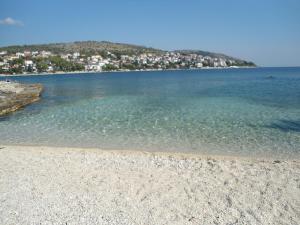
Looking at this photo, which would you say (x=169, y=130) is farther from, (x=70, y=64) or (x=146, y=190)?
(x=70, y=64)

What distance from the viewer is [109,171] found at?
10.0 m

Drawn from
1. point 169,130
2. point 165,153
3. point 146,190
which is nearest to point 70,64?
point 169,130

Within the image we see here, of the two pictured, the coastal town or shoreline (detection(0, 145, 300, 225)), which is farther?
the coastal town

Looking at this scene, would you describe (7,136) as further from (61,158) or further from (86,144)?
(61,158)

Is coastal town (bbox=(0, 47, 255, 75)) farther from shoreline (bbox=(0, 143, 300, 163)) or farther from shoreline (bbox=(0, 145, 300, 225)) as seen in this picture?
shoreline (bbox=(0, 145, 300, 225))

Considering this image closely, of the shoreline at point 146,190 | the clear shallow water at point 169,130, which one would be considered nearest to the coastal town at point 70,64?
the clear shallow water at point 169,130

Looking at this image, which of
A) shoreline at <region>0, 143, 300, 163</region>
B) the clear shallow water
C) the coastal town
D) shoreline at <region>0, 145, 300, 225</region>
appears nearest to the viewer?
shoreline at <region>0, 145, 300, 225</region>

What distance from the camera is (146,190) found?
8.39 m

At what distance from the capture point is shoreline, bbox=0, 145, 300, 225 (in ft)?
22.7

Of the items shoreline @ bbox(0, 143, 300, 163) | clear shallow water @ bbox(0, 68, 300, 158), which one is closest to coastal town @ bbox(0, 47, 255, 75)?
clear shallow water @ bbox(0, 68, 300, 158)

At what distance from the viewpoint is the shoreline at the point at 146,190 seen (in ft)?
22.7

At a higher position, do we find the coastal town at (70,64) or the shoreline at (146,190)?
the shoreline at (146,190)

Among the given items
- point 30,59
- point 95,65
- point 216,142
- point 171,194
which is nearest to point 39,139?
point 216,142

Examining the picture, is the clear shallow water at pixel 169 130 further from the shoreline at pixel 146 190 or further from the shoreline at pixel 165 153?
the shoreline at pixel 146 190
